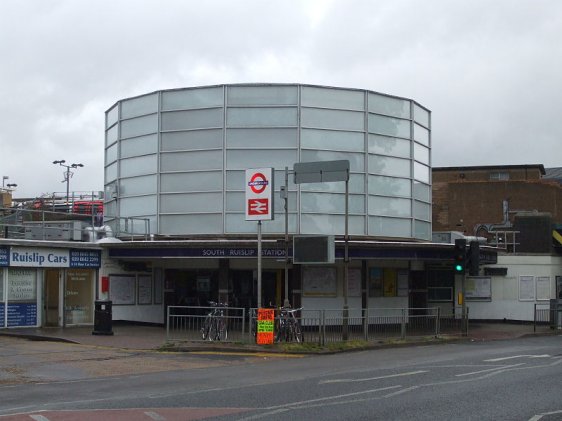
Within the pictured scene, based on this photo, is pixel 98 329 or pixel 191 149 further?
pixel 191 149

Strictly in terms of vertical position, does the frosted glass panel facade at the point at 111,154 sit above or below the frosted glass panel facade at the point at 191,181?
above

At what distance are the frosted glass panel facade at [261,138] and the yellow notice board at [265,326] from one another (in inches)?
400

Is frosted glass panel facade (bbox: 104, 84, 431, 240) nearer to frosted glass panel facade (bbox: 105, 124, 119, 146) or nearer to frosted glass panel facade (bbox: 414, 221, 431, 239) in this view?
frosted glass panel facade (bbox: 414, 221, 431, 239)

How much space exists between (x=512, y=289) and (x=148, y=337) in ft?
63.4

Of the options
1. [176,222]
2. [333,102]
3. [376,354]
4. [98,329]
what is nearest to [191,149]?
[176,222]

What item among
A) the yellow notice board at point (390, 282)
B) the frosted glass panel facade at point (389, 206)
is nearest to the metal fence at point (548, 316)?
the yellow notice board at point (390, 282)

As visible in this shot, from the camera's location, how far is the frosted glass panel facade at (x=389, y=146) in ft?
103

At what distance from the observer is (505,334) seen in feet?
98.2

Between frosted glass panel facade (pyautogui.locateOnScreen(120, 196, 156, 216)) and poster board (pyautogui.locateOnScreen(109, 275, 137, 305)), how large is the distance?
288 cm

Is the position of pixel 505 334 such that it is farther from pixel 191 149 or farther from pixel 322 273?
pixel 191 149

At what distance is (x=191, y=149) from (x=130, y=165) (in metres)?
3.30

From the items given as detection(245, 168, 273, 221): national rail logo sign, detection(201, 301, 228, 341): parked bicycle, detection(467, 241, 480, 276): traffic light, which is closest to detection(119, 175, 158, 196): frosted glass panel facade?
detection(245, 168, 273, 221): national rail logo sign

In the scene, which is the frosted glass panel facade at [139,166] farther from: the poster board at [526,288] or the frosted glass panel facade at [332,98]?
the poster board at [526,288]

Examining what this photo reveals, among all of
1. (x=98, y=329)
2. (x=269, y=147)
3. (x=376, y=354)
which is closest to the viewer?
(x=376, y=354)
